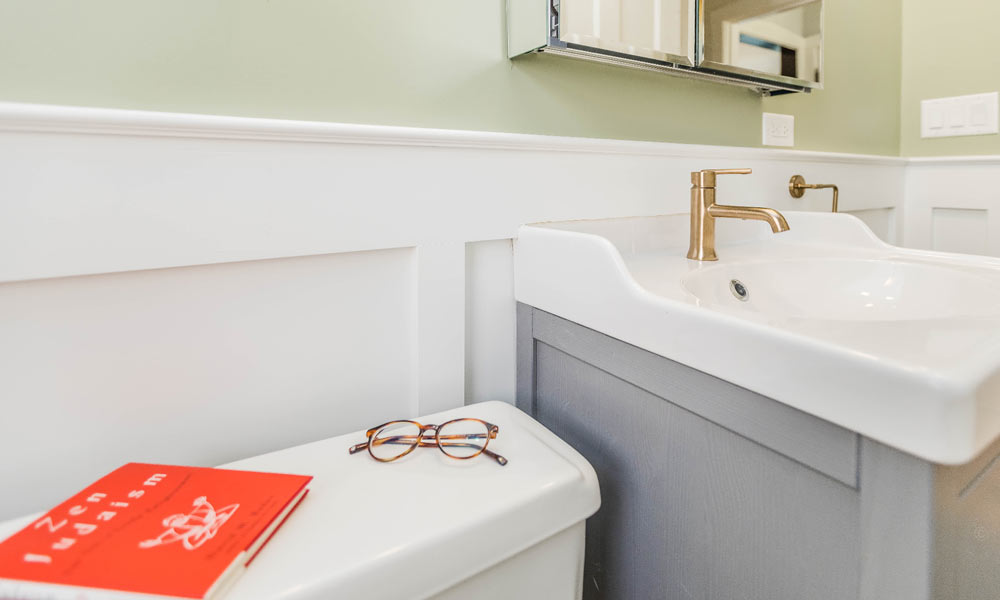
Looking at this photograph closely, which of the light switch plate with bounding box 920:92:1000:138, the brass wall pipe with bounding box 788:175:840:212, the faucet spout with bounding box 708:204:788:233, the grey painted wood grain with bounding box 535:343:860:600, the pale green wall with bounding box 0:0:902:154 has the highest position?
the light switch plate with bounding box 920:92:1000:138

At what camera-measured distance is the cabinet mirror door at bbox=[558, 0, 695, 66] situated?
849 mm

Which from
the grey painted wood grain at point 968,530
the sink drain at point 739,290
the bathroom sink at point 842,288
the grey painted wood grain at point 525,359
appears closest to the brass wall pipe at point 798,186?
the bathroom sink at point 842,288

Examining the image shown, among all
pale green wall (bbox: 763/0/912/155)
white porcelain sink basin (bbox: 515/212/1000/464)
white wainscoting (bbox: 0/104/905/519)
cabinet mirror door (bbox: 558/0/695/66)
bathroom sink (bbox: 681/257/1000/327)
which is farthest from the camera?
pale green wall (bbox: 763/0/912/155)

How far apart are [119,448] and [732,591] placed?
689 millimetres

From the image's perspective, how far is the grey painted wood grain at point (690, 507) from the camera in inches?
17.7

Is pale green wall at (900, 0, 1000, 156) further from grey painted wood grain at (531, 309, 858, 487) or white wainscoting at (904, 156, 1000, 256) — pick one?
grey painted wood grain at (531, 309, 858, 487)

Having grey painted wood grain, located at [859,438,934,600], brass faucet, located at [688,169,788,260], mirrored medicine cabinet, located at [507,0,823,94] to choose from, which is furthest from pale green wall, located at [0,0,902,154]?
grey painted wood grain, located at [859,438,934,600]

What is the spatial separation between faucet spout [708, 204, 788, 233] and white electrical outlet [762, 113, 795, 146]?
537 millimetres

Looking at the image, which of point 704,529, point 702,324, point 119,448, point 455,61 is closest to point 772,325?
point 702,324

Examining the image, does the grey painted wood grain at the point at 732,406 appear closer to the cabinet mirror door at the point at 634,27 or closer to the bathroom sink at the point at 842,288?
the bathroom sink at the point at 842,288

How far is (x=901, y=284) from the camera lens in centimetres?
82

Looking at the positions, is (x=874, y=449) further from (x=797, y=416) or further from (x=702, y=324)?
(x=702, y=324)

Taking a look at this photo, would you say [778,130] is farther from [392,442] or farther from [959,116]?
[392,442]

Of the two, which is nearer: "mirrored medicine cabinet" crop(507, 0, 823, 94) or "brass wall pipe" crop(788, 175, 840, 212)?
"mirrored medicine cabinet" crop(507, 0, 823, 94)
